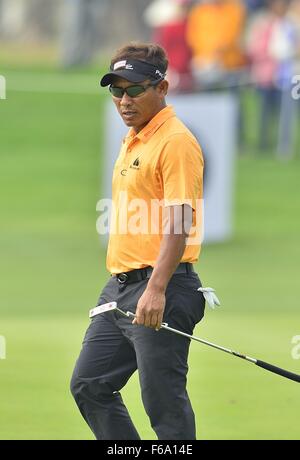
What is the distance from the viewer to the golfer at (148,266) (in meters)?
7.48

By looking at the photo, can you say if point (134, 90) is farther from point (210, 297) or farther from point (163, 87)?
point (210, 297)

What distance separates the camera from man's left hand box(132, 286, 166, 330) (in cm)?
739

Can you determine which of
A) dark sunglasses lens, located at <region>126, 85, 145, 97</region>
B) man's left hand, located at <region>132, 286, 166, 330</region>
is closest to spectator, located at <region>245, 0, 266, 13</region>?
dark sunglasses lens, located at <region>126, 85, 145, 97</region>

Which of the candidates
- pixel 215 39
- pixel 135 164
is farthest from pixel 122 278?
pixel 215 39

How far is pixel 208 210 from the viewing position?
794 inches

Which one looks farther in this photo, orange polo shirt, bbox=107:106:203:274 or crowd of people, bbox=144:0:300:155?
crowd of people, bbox=144:0:300:155

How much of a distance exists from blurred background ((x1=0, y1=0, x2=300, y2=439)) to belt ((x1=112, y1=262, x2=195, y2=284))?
5.49 ft

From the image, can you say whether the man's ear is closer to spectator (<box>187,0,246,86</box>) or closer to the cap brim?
the cap brim

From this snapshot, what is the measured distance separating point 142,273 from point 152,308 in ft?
1.36

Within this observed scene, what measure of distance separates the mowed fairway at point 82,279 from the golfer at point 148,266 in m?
1.35

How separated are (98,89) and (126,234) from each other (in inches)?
941

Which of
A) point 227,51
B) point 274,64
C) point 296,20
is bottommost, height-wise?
point 274,64
